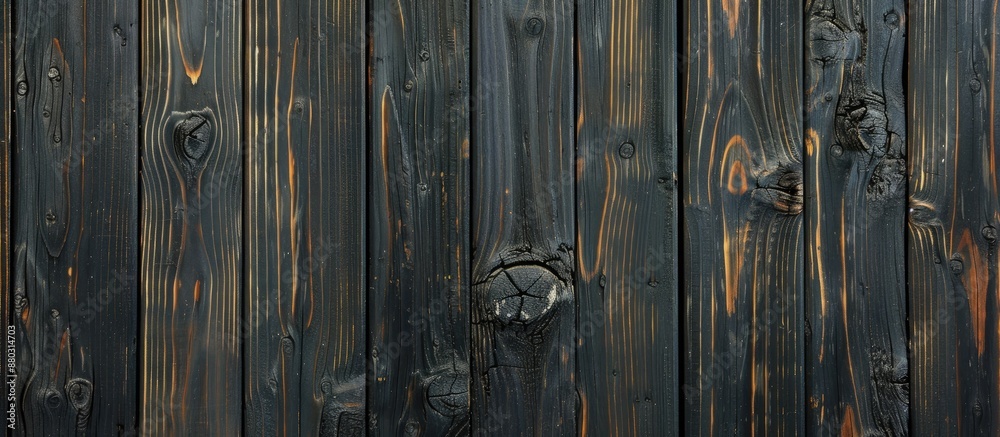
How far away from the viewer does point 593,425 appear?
1371 mm

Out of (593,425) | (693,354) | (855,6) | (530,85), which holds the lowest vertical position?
(593,425)

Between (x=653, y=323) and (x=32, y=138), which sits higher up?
(x=32, y=138)

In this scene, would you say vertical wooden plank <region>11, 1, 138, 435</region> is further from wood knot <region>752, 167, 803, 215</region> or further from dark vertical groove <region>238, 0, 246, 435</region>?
wood knot <region>752, 167, 803, 215</region>

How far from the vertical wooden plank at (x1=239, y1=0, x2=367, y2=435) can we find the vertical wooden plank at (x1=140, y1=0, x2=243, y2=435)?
31mm

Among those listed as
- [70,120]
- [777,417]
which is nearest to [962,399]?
[777,417]

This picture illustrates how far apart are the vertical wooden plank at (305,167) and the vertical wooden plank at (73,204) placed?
22 cm

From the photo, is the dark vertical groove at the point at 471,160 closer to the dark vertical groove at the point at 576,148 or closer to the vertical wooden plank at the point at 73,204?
the dark vertical groove at the point at 576,148

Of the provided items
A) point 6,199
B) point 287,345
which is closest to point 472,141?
point 287,345

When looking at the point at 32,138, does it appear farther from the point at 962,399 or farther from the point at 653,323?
the point at 962,399

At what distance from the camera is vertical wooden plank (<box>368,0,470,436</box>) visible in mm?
1347

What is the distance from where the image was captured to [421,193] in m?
1.35

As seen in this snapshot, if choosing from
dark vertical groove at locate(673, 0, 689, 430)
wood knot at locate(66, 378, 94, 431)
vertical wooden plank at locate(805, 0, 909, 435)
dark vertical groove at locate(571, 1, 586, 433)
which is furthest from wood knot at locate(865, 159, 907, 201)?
wood knot at locate(66, 378, 94, 431)

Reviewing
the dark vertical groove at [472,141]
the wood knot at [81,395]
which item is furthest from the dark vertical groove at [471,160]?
the wood knot at [81,395]

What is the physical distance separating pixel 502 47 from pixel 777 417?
Answer: 838 mm
